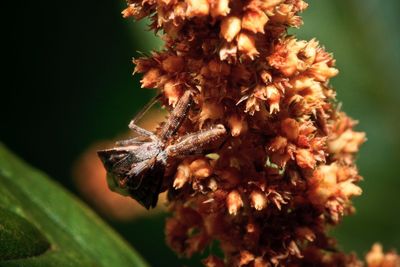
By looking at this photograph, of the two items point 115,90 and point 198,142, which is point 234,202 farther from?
point 115,90

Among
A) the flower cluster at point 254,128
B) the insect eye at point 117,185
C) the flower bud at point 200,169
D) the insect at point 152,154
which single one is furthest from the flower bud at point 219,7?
the insect eye at point 117,185

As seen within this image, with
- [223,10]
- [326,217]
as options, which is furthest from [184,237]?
[223,10]

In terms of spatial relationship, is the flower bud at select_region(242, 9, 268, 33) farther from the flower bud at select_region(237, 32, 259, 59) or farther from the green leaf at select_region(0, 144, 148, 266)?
the green leaf at select_region(0, 144, 148, 266)

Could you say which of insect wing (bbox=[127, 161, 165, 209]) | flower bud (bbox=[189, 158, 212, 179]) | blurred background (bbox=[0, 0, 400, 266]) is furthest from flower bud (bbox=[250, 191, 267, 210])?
blurred background (bbox=[0, 0, 400, 266])

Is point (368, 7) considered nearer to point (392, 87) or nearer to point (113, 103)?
point (392, 87)

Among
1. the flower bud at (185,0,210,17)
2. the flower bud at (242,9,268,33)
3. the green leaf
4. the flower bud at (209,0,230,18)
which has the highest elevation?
the flower bud at (242,9,268,33)

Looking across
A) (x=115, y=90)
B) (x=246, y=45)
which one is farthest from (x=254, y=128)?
(x=115, y=90)
